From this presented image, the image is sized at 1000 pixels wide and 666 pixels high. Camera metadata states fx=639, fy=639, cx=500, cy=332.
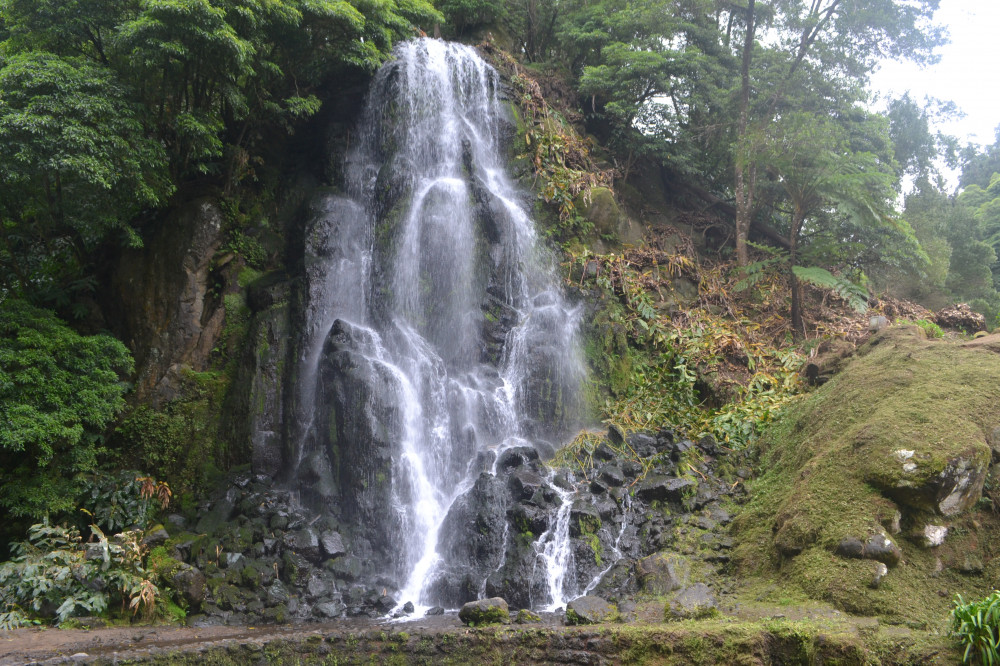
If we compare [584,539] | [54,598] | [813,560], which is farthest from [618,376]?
[54,598]

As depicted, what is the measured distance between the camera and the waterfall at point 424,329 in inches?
367

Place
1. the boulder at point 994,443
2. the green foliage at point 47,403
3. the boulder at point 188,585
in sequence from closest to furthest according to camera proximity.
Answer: the boulder at point 994,443, the boulder at point 188,585, the green foliage at point 47,403

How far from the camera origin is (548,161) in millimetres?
13852

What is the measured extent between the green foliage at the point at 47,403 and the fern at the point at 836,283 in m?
11.6

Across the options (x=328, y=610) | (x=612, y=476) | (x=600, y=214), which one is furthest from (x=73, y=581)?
(x=600, y=214)

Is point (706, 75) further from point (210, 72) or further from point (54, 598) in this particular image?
point (54, 598)

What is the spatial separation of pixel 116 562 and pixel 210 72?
25.9 ft

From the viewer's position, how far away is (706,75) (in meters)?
15.2

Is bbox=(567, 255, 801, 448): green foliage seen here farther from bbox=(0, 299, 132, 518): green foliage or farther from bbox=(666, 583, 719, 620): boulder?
bbox=(0, 299, 132, 518): green foliage

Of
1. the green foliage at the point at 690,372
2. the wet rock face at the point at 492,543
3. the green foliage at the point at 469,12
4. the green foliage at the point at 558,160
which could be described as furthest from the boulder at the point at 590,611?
the green foliage at the point at 469,12

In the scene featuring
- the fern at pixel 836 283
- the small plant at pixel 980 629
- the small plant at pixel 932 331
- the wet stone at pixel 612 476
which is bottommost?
the small plant at pixel 980 629

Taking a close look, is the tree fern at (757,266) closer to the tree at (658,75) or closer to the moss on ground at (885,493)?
the tree at (658,75)

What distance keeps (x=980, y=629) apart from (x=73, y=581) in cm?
862

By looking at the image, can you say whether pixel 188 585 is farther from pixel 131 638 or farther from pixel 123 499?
pixel 123 499
